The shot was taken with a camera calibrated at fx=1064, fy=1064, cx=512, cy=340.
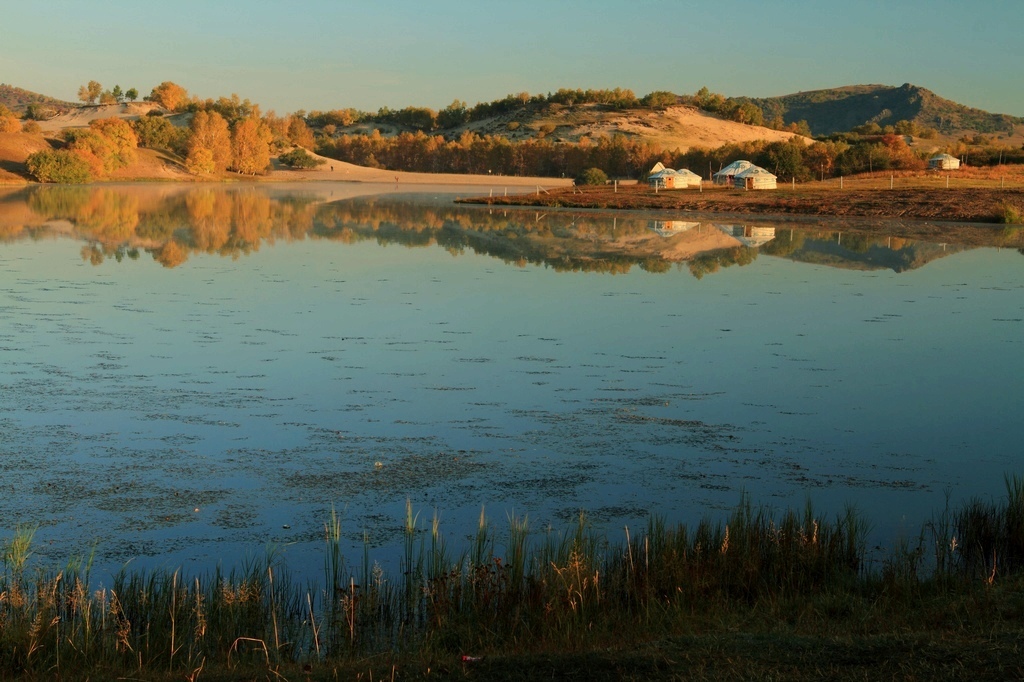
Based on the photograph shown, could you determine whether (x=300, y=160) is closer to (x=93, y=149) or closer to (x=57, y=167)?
(x=93, y=149)

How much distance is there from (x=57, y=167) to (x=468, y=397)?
55339mm

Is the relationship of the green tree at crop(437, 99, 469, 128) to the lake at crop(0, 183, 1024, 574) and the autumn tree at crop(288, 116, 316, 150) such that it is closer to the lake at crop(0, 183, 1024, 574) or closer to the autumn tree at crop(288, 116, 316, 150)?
the autumn tree at crop(288, 116, 316, 150)

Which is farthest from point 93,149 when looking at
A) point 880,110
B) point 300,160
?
point 880,110

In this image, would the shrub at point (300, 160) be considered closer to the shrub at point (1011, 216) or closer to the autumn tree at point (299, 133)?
the autumn tree at point (299, 133)

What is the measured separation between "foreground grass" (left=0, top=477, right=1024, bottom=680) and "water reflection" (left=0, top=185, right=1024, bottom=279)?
47.9ft

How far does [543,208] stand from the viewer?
144ft

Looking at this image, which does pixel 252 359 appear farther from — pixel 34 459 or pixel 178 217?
pixel 178 217

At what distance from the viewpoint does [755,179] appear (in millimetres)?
51500

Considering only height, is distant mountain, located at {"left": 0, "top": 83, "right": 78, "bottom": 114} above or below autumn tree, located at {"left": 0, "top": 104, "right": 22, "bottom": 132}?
above

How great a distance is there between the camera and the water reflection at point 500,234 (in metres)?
22.7

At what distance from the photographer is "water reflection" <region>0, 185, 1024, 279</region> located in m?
22.7

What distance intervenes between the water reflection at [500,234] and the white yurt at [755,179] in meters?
14.8

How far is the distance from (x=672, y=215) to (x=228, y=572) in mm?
35863

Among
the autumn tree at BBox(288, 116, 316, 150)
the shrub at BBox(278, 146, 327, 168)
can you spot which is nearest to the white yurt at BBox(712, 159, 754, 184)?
the shrub at BBox(278, 146, 327, 168)
